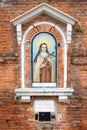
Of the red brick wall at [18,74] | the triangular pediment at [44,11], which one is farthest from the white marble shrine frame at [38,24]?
the red brick wall at [18,74]

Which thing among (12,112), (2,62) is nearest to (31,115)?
(12,112)

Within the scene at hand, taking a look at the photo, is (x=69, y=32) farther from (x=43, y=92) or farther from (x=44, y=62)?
(x=43, y=92)

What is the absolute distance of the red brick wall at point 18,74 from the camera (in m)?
10.6

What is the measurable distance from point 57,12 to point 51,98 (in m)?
1.66

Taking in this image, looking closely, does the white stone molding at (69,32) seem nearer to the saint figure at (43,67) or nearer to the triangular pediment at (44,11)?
the triangular pediment at (44,11)

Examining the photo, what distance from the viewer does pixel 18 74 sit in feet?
34.8

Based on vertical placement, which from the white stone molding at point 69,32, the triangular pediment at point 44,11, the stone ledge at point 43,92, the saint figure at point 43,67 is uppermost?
the triangular pediment at point 44,11

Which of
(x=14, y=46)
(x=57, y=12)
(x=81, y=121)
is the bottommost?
(x=81, y=121)

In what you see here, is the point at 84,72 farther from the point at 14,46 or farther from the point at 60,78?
the point at 14,46

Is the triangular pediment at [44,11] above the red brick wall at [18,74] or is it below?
above

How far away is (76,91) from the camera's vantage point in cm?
1067

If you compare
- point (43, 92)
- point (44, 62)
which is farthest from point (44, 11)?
point (43, 92)

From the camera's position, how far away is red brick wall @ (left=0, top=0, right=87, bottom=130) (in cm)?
1064

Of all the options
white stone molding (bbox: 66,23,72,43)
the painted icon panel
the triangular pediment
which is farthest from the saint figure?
the triangular pediment
